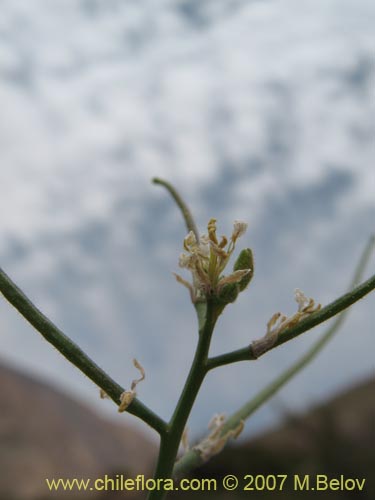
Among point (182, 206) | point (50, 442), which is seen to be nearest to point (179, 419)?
point (182, 206)

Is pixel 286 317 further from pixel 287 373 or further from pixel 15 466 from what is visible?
pixel 15 466

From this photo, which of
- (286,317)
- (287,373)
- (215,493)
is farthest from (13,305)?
(215,493)

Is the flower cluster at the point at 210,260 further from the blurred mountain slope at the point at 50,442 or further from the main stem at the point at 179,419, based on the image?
the blurred mountain slope at the point at 50,442

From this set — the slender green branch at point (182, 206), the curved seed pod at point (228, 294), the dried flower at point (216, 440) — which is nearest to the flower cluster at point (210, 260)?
the curved seed pod at point (228, 294)

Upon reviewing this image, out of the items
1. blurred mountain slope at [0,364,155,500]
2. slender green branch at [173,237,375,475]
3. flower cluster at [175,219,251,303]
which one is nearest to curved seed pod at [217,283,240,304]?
flower cluster at [175,219,251,303]

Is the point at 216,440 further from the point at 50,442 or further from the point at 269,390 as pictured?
the point at 50,442
